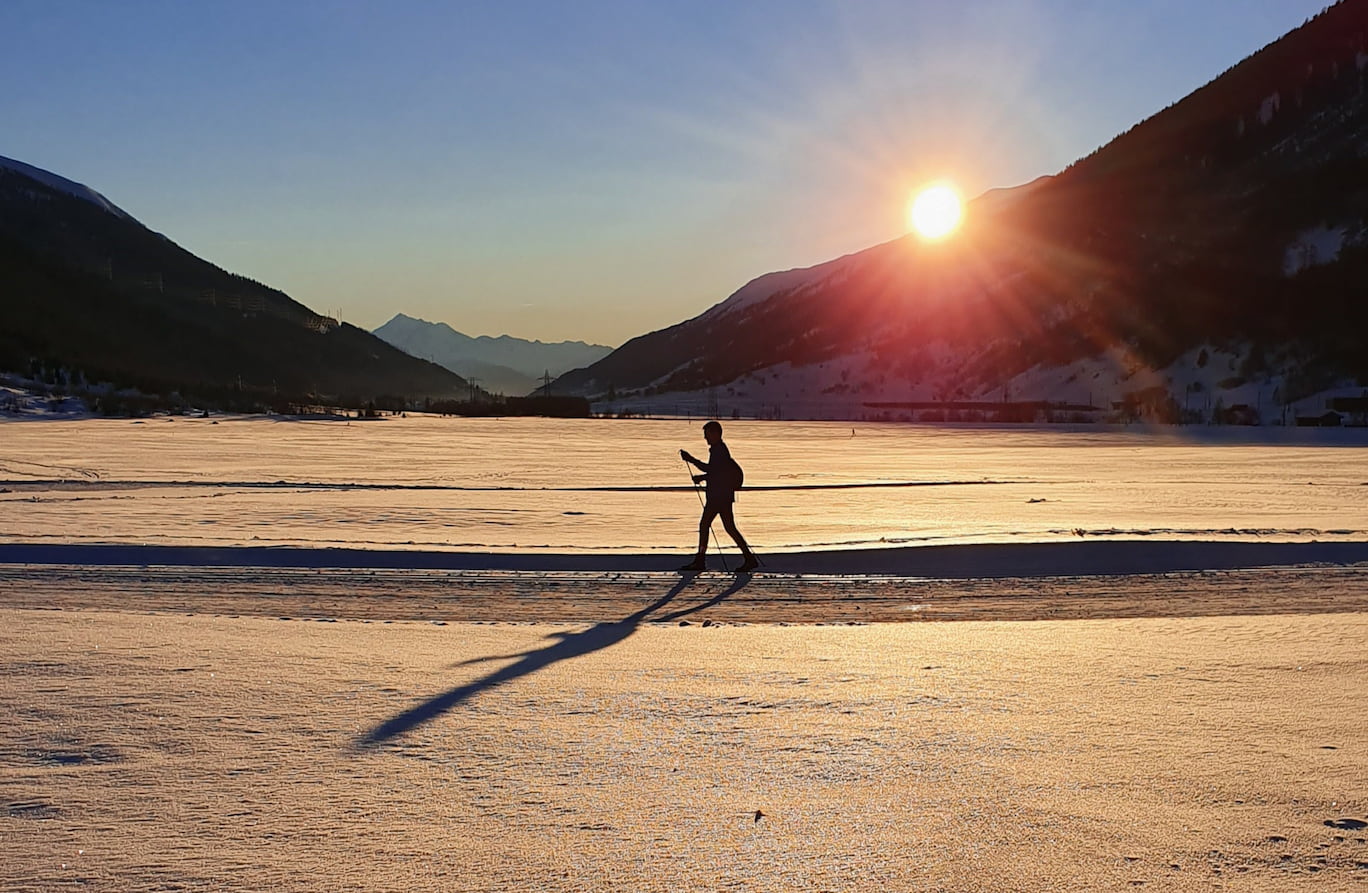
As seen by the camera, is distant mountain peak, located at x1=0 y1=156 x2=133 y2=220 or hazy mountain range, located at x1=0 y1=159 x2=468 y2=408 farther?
distant mountain peak, located at x1=0 y1=156 x2=133 y2=220

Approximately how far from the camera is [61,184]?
468 ft

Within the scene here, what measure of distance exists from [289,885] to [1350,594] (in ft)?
30.9

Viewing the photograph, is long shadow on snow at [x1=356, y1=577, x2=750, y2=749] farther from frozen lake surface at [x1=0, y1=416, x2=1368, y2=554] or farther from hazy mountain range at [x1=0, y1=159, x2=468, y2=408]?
hazy mountain range at [x1=0, y1=159, x2=468, y2=408]

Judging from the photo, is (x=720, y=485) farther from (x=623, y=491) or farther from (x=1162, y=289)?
(x=1162, y=289)

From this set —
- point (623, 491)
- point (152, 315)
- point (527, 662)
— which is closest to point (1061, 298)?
point (623, 491)

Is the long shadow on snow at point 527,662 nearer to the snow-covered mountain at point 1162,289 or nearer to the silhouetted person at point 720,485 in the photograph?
the silhouetted person at point 720,485

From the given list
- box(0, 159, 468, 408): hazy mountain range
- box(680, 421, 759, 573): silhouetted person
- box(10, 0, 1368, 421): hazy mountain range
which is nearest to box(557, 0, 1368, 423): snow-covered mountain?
box(10, 0, 1368, 421): hazy mountain range

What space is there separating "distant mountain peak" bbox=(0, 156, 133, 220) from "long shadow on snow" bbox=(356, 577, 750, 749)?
149 metres

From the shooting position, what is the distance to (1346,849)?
393cm

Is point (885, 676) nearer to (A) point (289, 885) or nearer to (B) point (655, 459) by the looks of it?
(A) point (289, 885)

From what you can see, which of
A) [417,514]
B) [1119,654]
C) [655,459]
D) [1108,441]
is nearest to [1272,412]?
[1108,441]

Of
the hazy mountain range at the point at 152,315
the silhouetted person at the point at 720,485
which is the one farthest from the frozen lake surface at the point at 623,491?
the hazy mountain range at the point at 152,315

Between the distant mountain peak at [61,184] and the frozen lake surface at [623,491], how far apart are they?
114160 mm

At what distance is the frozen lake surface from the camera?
1438cm
